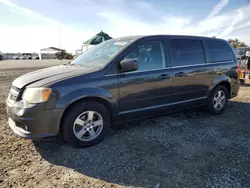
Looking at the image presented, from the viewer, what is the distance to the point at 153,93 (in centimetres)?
399

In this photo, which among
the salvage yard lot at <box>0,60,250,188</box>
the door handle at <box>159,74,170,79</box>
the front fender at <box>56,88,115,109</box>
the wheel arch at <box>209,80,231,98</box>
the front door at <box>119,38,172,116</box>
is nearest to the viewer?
the salvage yard lot at <box>0,60,250,188</box>

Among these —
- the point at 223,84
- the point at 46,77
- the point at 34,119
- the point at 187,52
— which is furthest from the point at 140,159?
the point at 223,84

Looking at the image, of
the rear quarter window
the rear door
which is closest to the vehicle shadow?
the rear door

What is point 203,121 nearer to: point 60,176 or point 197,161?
point 197,161

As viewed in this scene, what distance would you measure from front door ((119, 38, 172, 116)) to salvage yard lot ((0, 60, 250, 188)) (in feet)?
1.83

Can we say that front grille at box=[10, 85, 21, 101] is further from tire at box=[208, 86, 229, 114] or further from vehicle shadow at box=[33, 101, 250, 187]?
tire at box=[208, 86, 229, 114]

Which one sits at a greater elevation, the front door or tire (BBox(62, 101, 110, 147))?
the front door

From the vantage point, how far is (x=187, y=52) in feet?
15.0

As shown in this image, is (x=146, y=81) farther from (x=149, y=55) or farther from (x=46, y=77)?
(x=46, y=77)

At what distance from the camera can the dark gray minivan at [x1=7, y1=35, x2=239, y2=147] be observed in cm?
307

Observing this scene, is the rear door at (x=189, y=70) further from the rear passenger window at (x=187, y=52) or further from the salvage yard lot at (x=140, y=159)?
the salvage yard lot at (x=140, y=159)

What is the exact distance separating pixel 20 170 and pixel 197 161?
7.90 ft

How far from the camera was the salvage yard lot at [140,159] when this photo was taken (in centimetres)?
265

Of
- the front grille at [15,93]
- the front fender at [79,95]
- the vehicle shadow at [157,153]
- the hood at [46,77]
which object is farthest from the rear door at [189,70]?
the front grille at [15,93]
